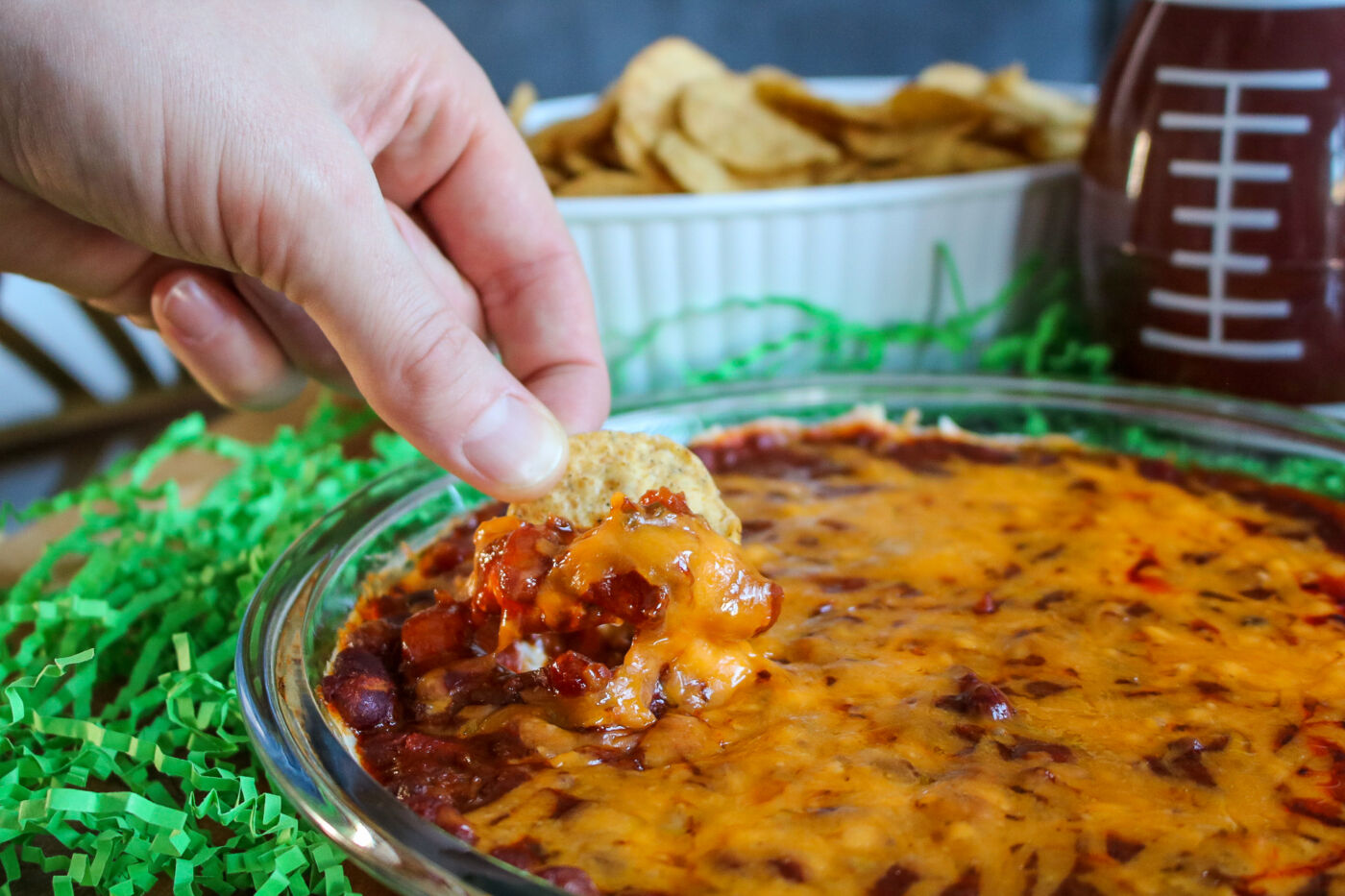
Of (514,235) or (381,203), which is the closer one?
(381,203)

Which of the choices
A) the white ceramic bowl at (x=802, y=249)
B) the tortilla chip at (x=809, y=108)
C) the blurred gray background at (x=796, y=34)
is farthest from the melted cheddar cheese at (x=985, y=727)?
the blurred gray background at (x=796, y=34)

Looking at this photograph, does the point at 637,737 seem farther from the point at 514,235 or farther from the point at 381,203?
the point at 514,235

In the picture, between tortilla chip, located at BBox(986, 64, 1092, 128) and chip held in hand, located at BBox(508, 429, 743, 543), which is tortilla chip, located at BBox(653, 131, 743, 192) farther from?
chip held in hand, located at BBox(508, 429, 743, 543)

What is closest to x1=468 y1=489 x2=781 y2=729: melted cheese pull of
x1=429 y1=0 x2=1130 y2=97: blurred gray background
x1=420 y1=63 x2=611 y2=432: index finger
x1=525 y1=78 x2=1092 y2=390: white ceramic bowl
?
x1=420 y1=63 x2=611 y2=432: index finger

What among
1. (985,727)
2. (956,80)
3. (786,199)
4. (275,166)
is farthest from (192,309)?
(956,80)

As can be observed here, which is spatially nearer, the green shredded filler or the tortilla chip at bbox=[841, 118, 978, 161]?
the green shredded filler

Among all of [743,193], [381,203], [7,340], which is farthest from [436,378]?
[7,340]

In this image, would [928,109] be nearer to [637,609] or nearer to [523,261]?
[523,261]
